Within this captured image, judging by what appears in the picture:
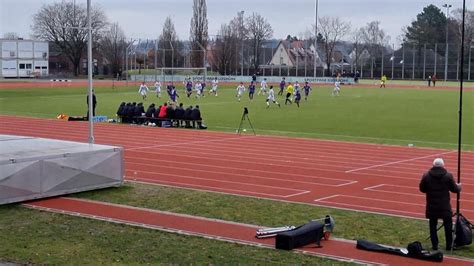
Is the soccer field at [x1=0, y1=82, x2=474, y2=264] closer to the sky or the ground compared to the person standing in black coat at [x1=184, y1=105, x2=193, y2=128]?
closer to the ground

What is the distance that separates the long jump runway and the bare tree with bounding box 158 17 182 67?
55.9 m

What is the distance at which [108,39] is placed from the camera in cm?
10138

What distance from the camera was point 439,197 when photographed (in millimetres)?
9828

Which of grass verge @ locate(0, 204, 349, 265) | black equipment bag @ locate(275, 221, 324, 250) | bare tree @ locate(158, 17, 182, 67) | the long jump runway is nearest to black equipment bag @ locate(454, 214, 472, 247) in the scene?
black equipment bag @ locate(275, 221, 324, 250)

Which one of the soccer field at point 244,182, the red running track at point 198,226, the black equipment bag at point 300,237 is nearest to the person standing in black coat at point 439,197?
the soccer field at point 244,182

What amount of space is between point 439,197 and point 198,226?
3.72 meters

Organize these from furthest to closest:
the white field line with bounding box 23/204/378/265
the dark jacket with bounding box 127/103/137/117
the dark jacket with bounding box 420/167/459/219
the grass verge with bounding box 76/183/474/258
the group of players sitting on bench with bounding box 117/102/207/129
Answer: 1. the dark jacket with bounding box 127/103/137/117
2. the group of players sitting on bench with bounding box 117/102/207/129
3. the grass verge with bounding box 76/183/474/258
4. the dark jacket with bounding box 420/167/459/219
5. the white field line with bounding box 23/204/378/265

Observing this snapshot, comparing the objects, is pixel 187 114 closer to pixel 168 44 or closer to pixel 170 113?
pixel 170 113

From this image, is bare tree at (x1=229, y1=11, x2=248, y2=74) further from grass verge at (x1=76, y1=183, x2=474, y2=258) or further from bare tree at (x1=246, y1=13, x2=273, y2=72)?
grass verge at (x1=76, y1=183, x2=474, y2=258)

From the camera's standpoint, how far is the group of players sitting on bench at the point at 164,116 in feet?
101

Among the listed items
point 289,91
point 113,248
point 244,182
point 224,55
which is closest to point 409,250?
point 113,248

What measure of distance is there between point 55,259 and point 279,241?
2998 mm

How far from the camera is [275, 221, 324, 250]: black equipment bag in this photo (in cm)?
959

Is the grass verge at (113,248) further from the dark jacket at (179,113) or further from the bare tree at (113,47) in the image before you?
the bare tree at (113,47)
